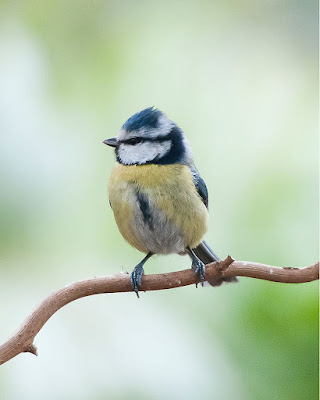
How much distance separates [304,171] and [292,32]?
32 centimetres

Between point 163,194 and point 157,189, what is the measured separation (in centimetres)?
1

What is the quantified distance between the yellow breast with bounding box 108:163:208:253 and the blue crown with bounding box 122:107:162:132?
0.25ft

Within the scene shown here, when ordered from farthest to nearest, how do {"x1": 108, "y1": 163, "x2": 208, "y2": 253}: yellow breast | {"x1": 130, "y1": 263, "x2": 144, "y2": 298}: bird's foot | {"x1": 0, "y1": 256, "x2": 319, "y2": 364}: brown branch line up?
{"x1": 108, "y1": 163, "x2": 208, "y2": 253}: yellow breast
{"x1": 130, "y1": 263, "x2": 144, "y2": 298}: bird's foot
{"x1": 0, "y1": 256, "x2": 319, "y2": 364}: brown branch

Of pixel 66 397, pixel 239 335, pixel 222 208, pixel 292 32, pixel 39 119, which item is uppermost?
pixel 292 32

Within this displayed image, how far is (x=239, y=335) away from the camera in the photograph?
1.20 metres

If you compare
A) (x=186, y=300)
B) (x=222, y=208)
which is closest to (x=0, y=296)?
(x=186, y=300)

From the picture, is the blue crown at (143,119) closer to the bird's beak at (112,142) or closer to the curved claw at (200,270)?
the bird's beak at (112,142)

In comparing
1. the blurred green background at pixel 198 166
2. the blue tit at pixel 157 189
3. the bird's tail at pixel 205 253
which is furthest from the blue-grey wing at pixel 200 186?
the blurred green background at pixel 198 166

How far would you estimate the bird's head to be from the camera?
897mm

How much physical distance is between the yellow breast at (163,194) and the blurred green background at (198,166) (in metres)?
0.25

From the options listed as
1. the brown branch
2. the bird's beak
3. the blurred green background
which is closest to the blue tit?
the bird's beak

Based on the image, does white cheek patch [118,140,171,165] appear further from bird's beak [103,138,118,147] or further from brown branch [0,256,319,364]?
brown branch [0,256,319,364]

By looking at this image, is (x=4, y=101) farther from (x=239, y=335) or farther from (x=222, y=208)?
(x=239, y=335)

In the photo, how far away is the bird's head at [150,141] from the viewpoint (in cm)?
90
